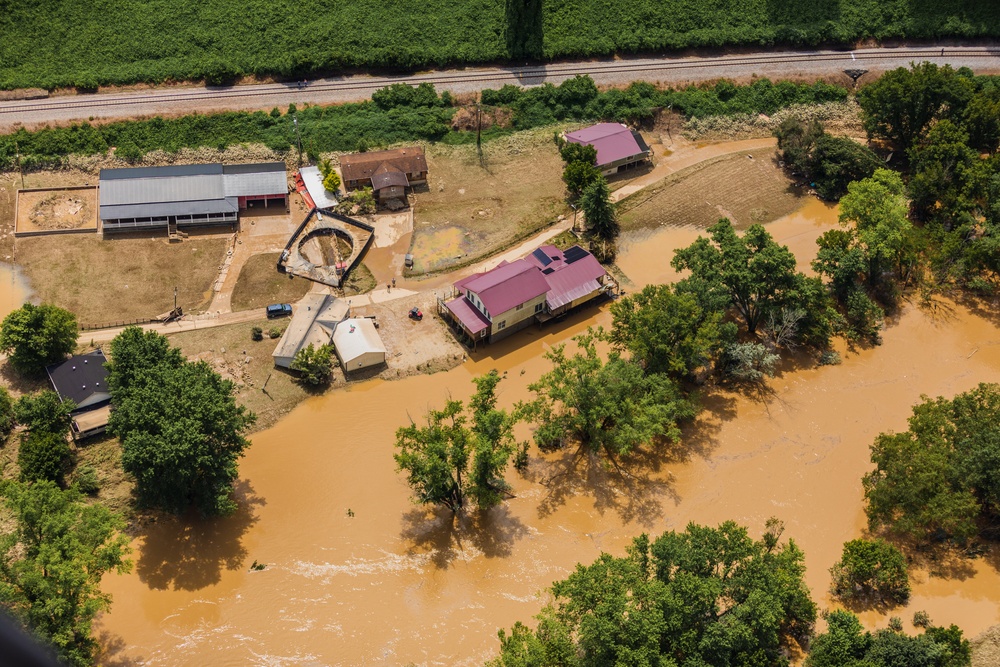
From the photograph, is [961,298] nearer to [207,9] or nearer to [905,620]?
[905,620]

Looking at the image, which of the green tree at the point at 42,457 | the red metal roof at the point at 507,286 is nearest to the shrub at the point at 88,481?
the green tree at the point at 42,457

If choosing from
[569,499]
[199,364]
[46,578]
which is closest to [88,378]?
[199,364]

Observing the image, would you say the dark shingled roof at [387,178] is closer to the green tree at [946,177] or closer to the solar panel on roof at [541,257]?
the solar panel on roof at [541,257]

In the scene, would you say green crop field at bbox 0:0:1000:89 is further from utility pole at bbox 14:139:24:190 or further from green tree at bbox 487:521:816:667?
green tree at bbox 487:521:816:667

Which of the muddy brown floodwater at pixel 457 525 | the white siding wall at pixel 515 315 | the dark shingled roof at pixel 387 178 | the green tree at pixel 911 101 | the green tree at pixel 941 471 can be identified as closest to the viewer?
the muddy brown floodwater at pixel 457 525

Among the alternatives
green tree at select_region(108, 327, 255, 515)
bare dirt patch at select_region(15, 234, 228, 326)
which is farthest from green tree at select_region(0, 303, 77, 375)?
green tree at select_region(108, 327, 255, 515)

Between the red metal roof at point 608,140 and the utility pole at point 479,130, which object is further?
the utility pole at point 479,130

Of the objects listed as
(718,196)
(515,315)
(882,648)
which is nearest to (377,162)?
Result: (515,315)
